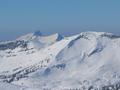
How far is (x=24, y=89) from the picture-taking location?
195m

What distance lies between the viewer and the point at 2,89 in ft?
611

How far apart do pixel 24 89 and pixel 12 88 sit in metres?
7.15

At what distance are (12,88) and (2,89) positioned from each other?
15.3 feet

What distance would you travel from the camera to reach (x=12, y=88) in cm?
18938

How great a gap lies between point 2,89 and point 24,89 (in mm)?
11718
